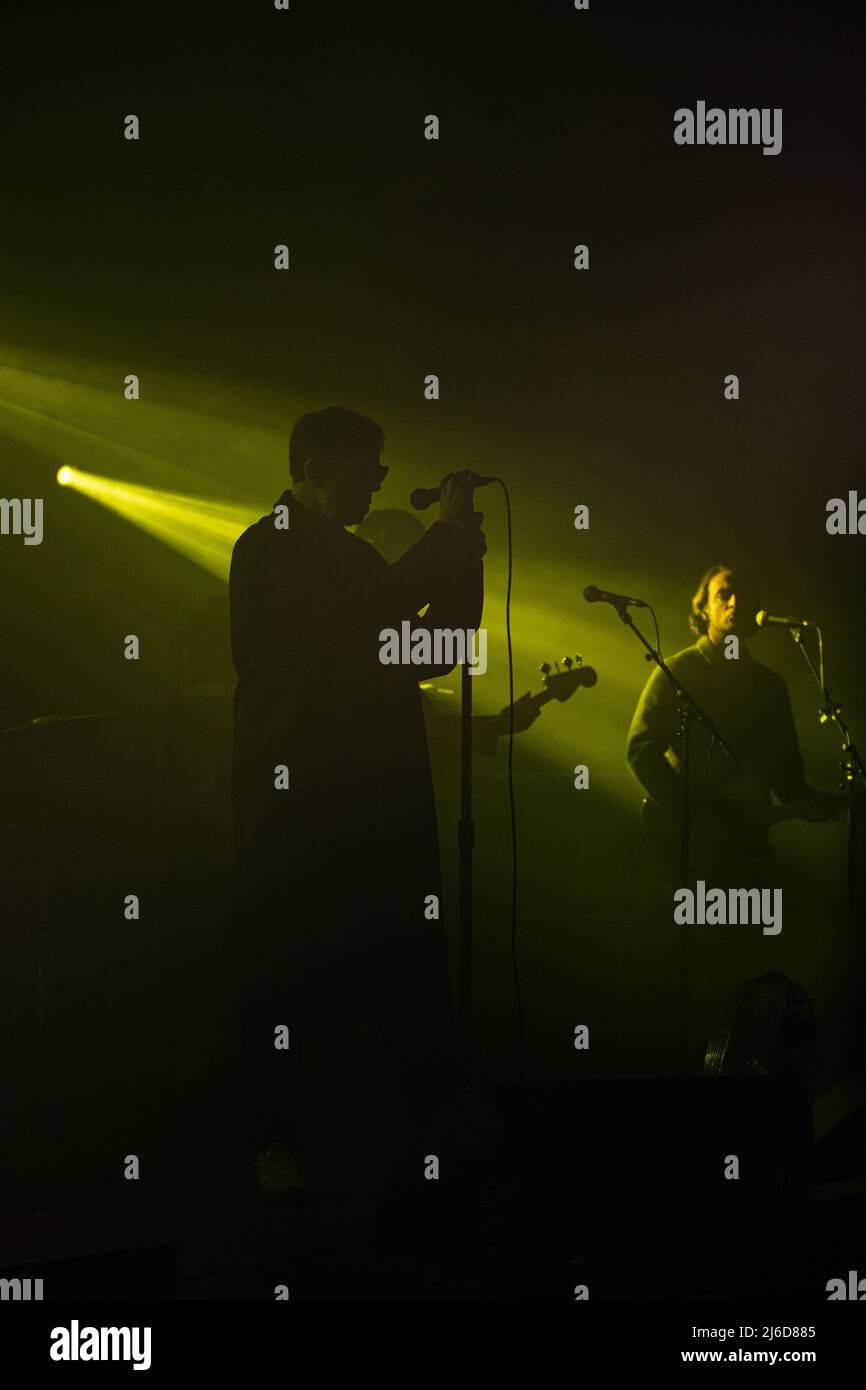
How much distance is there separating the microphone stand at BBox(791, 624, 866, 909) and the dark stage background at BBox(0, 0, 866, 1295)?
0.04 m

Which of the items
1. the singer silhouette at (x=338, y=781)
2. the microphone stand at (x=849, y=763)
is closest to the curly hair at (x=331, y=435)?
the singer silhouette at (x=338, y=781)

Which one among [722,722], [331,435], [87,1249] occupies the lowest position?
[87,1249]

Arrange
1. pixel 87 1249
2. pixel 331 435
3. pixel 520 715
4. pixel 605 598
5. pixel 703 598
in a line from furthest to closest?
pixel 703 598 → pixel 520 715 → pixel 605 598 → pixel 331 435 → pixel 87 1249

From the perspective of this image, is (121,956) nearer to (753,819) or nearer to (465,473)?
(465,473)

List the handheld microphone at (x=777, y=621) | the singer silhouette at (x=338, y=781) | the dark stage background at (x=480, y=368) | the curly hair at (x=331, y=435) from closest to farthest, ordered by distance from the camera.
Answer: the singer silhouette at (x=338, y=781) < the curly hair at (x=331, y=435) < the dark stage background at (x=480, y=368) < the handheld microphone at (x=777, y=621)

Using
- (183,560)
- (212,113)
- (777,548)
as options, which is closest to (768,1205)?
(777,548)

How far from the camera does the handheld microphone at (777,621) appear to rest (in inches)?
161

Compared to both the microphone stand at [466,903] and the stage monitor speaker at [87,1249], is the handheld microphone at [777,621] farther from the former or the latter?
the stage monitor speaker at [87,1249]

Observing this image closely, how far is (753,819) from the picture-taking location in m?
4.02

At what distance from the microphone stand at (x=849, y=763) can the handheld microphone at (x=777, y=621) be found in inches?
Result: 0.8

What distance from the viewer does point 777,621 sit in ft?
13.4

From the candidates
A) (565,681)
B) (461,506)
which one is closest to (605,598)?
(565,681)

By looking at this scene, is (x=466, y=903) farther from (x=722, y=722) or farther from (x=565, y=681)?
(x=722, y=722)

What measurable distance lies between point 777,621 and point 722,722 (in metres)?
0.33
